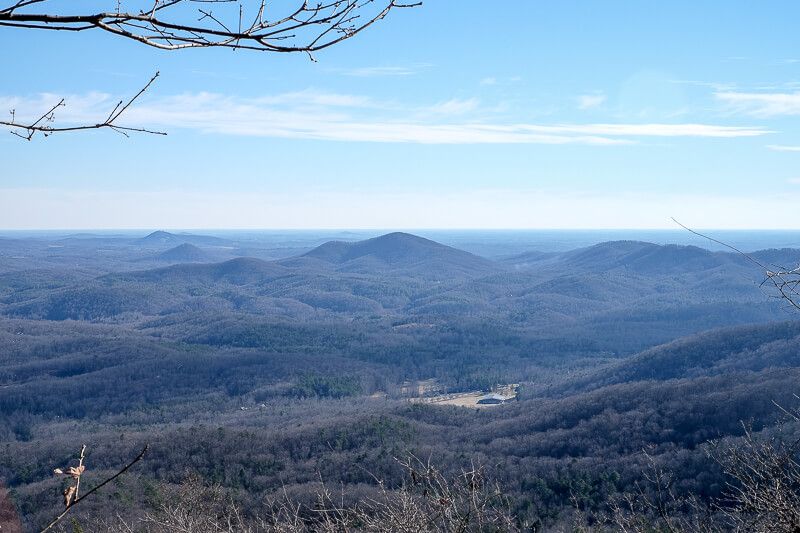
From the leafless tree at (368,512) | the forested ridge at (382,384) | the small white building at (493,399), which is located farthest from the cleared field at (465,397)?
the leafless tree at (368,512)

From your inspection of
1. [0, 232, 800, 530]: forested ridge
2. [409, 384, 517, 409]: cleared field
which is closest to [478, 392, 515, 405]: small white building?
[409, 384, 517, 409]: cleared field

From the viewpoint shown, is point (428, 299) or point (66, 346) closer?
point (66, 346)

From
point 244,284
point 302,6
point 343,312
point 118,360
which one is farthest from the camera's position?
point 244,284

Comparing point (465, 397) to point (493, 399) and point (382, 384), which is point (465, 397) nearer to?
point (493, 399)

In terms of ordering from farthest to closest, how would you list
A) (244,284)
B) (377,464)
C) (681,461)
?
(244,284), (377,464), (681,461)

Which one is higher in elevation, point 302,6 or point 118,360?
point 302,6

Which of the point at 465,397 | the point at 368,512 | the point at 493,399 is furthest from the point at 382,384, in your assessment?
the point at 368,512

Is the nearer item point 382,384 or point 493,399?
point 493,399

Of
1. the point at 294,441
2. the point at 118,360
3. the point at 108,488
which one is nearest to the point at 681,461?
the point at 294,441

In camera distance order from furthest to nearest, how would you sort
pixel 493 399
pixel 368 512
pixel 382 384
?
1. pixel 382 384
2. pixel 493 399
3. pixel 368 512

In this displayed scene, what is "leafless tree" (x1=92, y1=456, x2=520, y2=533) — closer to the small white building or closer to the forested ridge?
the forested ridge

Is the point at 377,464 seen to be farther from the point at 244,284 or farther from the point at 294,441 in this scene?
the point at 244,284
